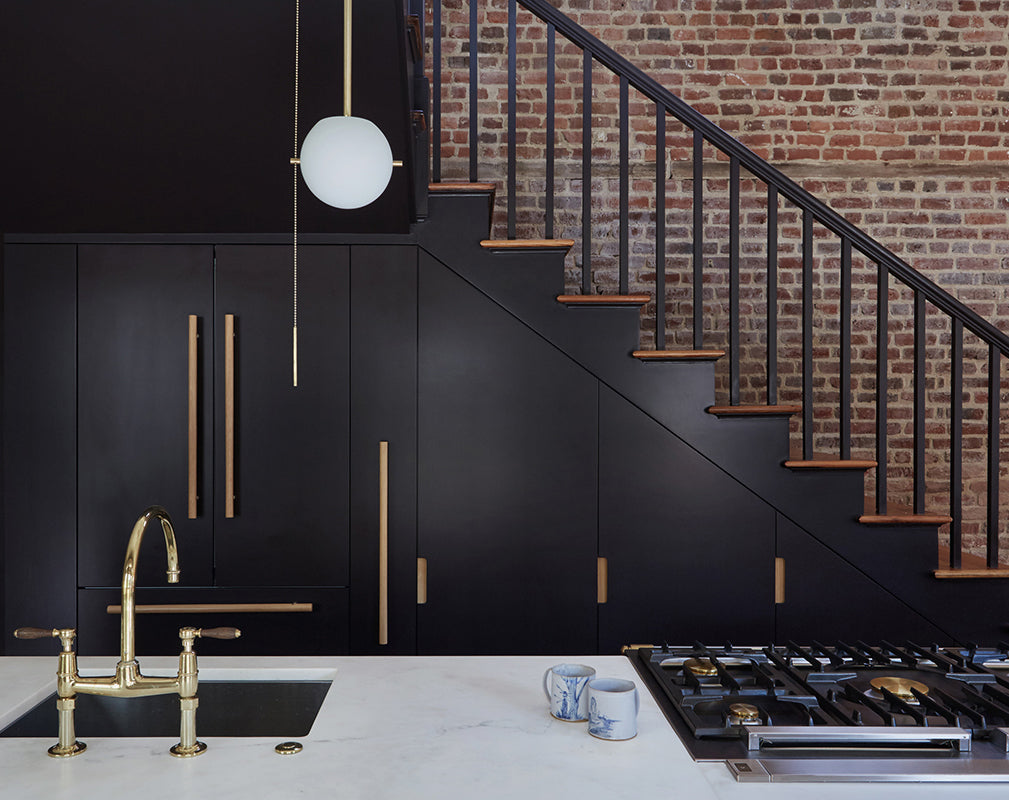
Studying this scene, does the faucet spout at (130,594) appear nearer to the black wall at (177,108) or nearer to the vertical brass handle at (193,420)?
the black wall at (177,108)

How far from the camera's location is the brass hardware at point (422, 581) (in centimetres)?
289

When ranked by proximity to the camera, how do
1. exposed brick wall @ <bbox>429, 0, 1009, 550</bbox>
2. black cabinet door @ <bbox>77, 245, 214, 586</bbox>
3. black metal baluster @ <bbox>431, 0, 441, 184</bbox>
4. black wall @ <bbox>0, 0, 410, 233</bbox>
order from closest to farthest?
black wall @ <bbox>0, 0, 410, 233</bbox> → black metal baluster @ <bbox>431, 0, 441, 184</bbox> → black cabinet door @ <bbox>77, 245, 214, 586</bbox> → exposed brick wall @ <bbox>429, 0, 1009, 550</bbox>

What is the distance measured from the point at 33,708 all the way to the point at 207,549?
1558mm

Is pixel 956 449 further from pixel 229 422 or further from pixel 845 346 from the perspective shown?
pixel 229 422

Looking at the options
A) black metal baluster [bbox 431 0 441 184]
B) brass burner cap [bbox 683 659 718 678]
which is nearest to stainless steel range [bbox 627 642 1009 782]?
brass burner cap [bbox 683 659 718 678]

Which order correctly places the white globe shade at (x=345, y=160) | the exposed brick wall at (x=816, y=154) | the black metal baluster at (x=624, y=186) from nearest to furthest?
1. the white globe shade at (x=345, y=160)
2. the black metal baluster at (x=624, y=186)
3. the exposed brick wall at (x=816, y=154)

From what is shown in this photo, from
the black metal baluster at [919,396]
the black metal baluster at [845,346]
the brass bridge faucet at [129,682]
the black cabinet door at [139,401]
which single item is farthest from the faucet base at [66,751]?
the black metal baluster at [919,396]

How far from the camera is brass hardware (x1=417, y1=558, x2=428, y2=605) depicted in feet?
9.48

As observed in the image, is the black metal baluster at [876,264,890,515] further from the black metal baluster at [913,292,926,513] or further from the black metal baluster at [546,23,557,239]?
the black metal baluster at [546,23,557,239]

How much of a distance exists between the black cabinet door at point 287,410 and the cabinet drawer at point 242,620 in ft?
0.23

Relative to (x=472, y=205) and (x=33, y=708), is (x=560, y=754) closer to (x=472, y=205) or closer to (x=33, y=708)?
(x=33, y=708)

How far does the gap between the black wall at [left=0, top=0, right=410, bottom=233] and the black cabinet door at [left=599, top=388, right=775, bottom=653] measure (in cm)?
119

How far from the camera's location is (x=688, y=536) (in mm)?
2867

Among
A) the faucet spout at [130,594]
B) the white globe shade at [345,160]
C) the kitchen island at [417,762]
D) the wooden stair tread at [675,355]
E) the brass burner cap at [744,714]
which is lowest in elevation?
the kitchen island at [417,762]
